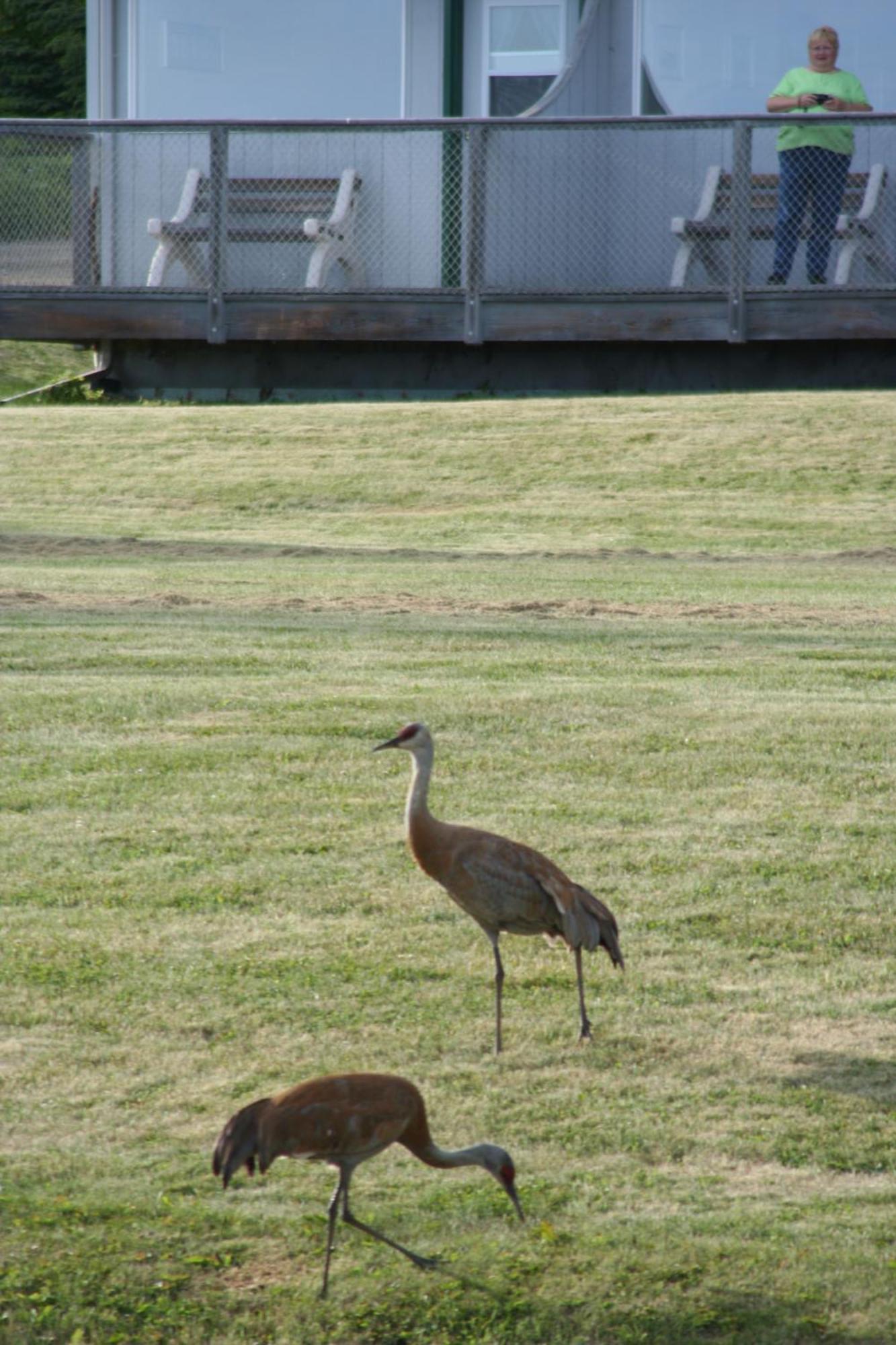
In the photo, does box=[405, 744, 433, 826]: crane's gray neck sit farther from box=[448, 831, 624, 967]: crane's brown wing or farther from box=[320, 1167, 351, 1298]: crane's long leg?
box=[320, 1167, 351, 1298]: crane's long leg

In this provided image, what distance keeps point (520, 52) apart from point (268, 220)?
3.47 meters

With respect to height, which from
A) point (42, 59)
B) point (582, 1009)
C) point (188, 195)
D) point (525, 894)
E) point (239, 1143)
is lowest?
point (582, 1009)

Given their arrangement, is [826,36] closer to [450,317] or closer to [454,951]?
[450,317]

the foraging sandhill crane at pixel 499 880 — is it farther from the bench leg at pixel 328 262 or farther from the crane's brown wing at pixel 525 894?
the bench leg at pixel 328 262

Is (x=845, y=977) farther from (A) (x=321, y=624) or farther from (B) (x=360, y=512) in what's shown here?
(B) (x=360, y=512)

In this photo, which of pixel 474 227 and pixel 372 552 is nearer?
pixel 372 552

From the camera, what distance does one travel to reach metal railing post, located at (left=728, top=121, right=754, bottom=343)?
1820 centimetres

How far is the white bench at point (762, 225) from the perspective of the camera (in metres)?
18.6

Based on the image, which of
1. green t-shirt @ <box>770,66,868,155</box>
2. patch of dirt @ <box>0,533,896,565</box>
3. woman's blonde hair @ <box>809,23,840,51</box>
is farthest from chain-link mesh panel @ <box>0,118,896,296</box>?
patch of dirt @ <box>0,533,896,565</box>

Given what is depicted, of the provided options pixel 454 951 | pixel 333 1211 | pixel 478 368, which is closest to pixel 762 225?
pixel 478 368

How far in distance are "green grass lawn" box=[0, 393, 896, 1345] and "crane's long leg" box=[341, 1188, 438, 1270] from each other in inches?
1.9

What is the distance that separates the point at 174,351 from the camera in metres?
21.9

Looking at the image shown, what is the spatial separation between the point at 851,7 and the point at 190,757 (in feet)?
47.8

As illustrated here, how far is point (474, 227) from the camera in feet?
62.6
